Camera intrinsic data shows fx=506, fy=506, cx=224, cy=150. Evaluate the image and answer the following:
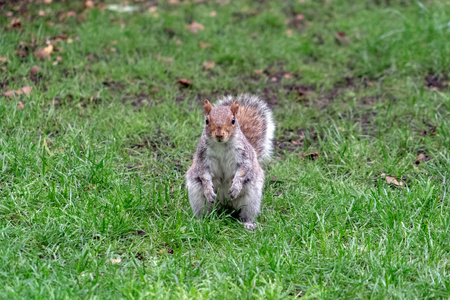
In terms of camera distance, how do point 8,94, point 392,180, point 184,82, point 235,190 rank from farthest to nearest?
point 184,82
point 8,94
point 392,180
point 235,190

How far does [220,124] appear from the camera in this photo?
2.87 metres

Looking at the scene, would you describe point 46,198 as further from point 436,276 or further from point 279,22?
point 279,22

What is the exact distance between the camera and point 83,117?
4223 millimetres

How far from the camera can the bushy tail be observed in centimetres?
346

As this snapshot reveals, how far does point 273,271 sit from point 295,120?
7.29 ft

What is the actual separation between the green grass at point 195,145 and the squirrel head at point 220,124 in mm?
479

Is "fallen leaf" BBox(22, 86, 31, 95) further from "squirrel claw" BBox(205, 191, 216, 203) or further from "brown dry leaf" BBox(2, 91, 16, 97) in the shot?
"squirrel claw" BBox(205, 191, 216, 203)

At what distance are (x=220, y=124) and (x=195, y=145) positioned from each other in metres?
1.19

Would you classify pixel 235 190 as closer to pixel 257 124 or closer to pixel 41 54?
pixel 257 124

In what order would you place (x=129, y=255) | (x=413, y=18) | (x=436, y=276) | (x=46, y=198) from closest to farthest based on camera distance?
(x=436, y=276), (x=129, y=255), (x=46, y=198), (x=413, y=18)

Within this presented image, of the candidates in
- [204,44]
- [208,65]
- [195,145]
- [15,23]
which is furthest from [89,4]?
[195,145]

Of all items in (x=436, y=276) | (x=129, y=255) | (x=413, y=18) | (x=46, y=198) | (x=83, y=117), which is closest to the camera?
(x=436, y=276)

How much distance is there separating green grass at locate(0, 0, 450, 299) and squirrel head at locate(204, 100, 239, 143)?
48 cm

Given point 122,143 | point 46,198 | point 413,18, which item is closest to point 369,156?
point 122,143
